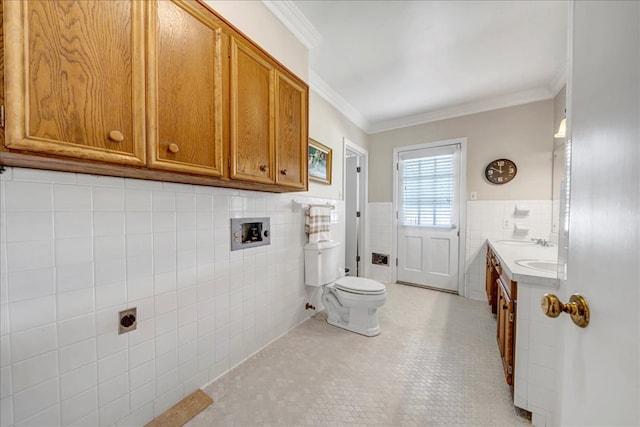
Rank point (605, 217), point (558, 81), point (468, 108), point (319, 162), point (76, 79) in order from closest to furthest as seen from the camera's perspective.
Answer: point (605, 217) → point (76, 79) → point (558, 81) → point (319, 162) → point (468, 108)

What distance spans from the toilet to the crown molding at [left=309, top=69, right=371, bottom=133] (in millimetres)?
1615

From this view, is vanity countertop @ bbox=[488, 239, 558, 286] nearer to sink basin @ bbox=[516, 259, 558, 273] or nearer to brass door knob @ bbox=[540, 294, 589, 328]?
sink basin @ bbox=[516, 259, 558, 273]

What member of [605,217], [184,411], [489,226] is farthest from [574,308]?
[489,226]

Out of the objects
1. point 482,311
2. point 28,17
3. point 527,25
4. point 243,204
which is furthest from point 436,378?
point 527,25

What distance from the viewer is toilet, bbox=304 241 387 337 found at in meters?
2.11

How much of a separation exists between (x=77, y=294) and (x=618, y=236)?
163cm

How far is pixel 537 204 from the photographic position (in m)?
2.76

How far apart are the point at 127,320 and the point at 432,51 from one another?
2.80 m

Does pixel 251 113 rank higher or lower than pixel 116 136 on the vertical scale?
higher

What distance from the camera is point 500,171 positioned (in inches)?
115

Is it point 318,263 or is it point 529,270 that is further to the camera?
point 318,263

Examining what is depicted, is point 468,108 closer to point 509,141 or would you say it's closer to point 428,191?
point 509,141

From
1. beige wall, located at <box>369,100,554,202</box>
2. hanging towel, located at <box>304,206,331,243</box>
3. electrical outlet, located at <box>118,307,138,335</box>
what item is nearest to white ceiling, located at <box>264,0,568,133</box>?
beige wall, located at <box>369,100,554,202</box>

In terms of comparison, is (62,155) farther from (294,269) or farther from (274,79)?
(294,269)
